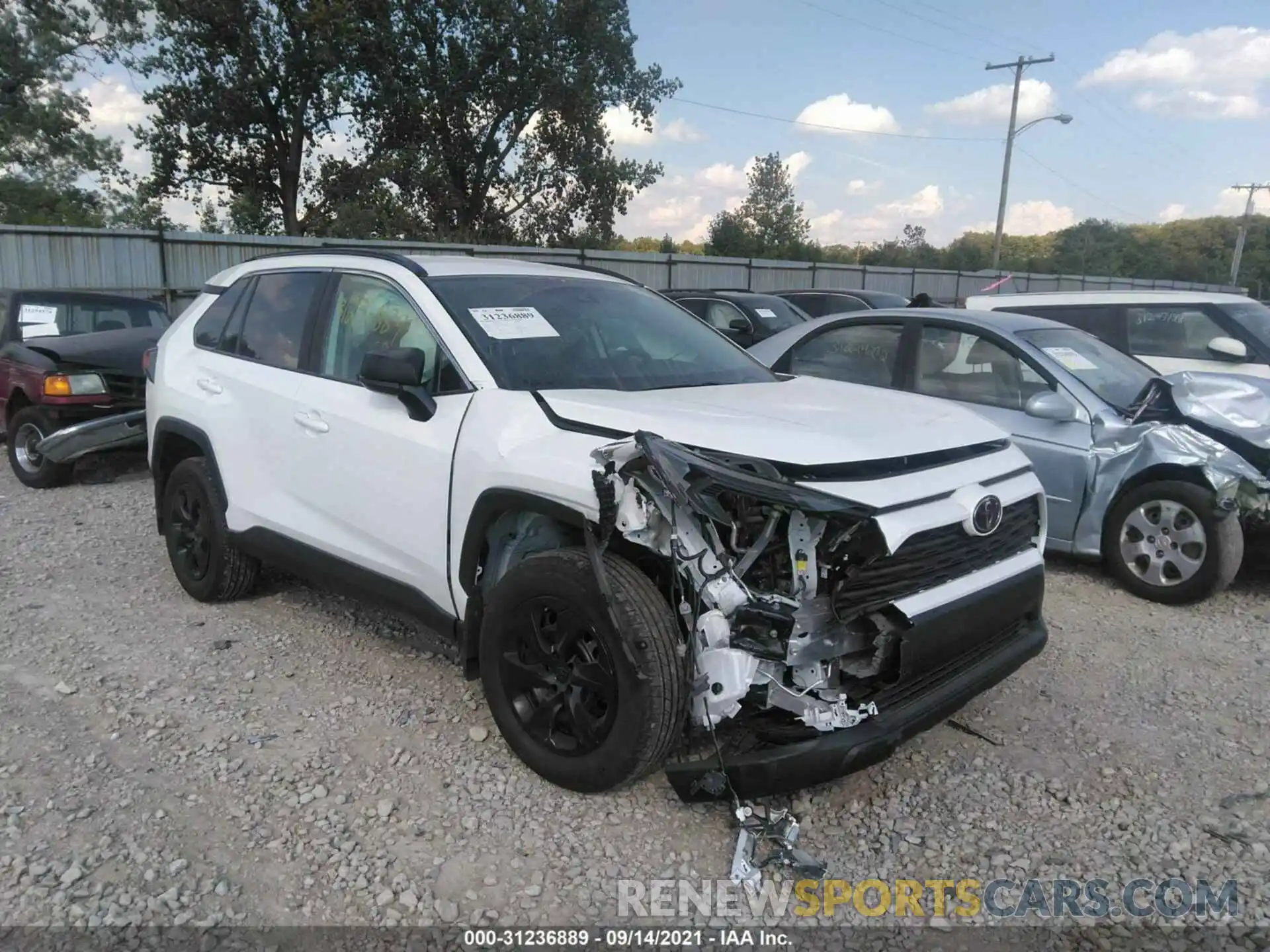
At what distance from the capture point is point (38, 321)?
8.01m

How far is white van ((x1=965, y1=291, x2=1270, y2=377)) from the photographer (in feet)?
24.5

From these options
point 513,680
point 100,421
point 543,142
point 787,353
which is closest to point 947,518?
point 513,680

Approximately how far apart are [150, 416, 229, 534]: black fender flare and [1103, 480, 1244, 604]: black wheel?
4.71 m

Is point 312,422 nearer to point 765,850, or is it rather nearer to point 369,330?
point 369,330

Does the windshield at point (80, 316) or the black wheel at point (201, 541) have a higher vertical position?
the windshield at point (80, 316)

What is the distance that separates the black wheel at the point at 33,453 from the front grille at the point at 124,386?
1.62ft

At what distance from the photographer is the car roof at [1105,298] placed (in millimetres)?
7699

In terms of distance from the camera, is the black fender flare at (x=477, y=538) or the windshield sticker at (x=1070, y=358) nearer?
the black fender flare at (x=477, y=538)

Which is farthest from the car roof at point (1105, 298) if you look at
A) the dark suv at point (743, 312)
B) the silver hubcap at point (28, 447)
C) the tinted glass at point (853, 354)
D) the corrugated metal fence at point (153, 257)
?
the silver hubcap at point (28, 447)

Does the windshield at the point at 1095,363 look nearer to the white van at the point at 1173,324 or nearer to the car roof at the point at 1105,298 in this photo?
the white van at the point at 1173,324

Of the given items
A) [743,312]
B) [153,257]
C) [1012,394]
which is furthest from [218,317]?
[153,257]

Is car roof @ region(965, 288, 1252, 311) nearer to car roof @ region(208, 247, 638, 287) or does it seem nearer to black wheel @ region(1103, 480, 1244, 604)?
black wheel @ region(1103, 480, 1244, 604)

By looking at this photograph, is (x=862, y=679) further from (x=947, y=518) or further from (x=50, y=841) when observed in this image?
(x=50, y=841)

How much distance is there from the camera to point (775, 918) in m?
2.49
